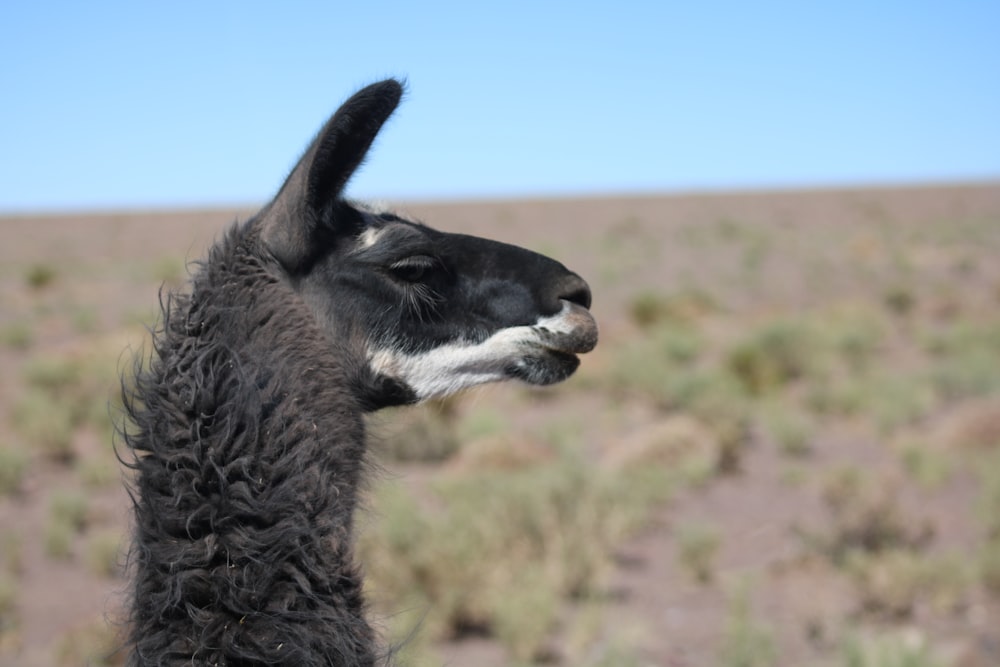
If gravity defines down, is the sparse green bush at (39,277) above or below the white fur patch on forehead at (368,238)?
below

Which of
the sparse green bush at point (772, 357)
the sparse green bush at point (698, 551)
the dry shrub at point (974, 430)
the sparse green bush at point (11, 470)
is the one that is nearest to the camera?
the sparse green bush at point (698, 551)

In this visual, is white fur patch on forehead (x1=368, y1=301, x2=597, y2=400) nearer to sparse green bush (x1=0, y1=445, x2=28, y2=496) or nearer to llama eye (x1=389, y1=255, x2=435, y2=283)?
llama eye (x1=389, y1=255, x2=435, y2=283)

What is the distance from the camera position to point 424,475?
38.2 feet

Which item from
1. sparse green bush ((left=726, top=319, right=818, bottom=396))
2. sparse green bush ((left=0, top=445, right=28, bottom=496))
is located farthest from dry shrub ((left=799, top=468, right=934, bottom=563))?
sparse green bush ((left=0, top=445, right=28, bottom=496))

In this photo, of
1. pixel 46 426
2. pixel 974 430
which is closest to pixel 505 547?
pixel 974 430

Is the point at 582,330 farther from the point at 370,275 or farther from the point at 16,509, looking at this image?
the point at 16,509

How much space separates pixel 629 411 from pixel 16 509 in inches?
323

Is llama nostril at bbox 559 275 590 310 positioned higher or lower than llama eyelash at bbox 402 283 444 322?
higher

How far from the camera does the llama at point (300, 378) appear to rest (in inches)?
94.0

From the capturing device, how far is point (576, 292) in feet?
10.1

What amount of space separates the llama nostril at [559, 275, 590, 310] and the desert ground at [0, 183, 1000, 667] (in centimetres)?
64

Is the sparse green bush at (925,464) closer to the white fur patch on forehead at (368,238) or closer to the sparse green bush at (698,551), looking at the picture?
the sparse green bush at (698,551)

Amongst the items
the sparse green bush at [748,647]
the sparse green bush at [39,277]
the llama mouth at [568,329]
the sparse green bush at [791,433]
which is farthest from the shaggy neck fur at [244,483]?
the sparse green bush at [39,277]

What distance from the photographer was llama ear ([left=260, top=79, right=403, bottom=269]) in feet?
9.07
